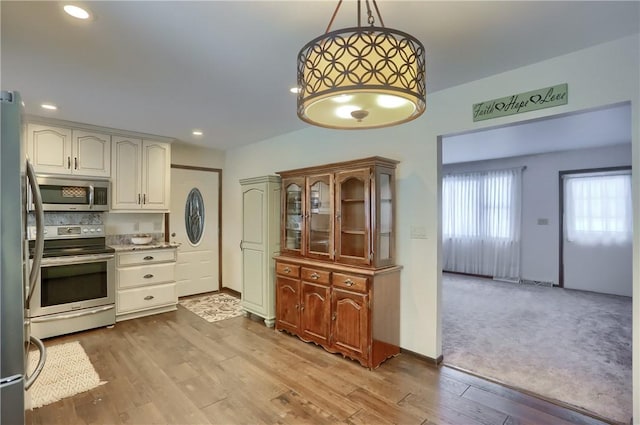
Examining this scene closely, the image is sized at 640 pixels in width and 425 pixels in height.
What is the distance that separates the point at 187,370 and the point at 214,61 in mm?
2596

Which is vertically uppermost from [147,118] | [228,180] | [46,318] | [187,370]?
[147,118]

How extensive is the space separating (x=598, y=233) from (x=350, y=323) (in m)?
5.43

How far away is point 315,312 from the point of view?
3.41m

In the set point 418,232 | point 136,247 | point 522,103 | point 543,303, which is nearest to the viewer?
point 522,103

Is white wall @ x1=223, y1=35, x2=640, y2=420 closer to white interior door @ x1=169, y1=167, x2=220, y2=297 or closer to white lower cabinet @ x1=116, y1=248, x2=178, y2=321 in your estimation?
white interior door @ x1=169, y1=167, x2=220, y2=297

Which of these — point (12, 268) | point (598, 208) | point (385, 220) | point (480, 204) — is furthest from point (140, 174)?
point (598, 208)

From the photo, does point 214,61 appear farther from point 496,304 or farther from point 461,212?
point 461,212

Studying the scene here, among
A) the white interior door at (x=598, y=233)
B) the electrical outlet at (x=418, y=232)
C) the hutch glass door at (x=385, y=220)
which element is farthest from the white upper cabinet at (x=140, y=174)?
the white interior door at (x=598, y=233)

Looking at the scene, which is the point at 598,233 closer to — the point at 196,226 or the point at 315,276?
the point at 315,276

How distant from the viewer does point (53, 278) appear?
143 inches

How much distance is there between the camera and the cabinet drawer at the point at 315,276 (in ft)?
10.8

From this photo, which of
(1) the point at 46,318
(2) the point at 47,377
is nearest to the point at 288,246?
(2) the point at 47,377

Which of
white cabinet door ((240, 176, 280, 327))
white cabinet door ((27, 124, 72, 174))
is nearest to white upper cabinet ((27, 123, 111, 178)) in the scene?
white cabinet door ((27, 124, 72, 174))

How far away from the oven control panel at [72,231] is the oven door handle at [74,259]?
1.61 feet
